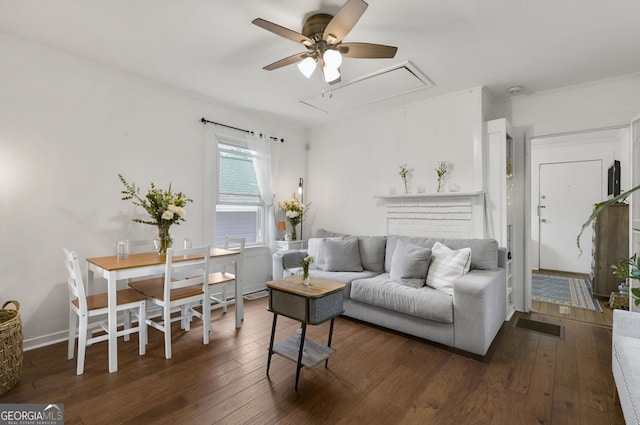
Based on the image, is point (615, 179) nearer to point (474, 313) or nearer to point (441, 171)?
point (441, 171)

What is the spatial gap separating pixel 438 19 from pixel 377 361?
2.72 metres

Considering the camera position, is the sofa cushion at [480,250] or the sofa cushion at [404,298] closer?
the sofa cushion at [404,298]

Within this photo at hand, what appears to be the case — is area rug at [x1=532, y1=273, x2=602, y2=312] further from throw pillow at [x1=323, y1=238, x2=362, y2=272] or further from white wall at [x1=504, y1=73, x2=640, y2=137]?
throw pillow at [x1=323, y1=238, x2=362, y2=272]

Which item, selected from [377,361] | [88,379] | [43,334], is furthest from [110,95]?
[377,361]

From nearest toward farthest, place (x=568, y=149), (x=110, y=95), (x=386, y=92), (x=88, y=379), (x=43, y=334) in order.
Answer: (x=88, y=379) < (x=43, y=334) < (x=110, y=95) < (x=386, y=92) < (x=568, y=149)

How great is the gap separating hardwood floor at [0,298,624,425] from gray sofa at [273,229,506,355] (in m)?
0.21

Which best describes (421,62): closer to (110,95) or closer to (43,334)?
(110,95)

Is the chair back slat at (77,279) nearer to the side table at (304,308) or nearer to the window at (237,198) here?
the side table at (304,308)

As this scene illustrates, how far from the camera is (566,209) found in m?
5.92

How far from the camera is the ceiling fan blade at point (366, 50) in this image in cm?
219

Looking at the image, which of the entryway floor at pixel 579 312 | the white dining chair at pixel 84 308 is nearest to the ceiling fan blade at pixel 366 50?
the white dining chair at pixel 84 308

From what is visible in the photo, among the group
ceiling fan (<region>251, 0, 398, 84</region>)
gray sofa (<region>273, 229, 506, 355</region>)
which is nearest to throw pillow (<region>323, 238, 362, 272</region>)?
gray sofa (<region>273, 229, 506, 355</region>)

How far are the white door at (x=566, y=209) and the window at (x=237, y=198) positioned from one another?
5.62 m

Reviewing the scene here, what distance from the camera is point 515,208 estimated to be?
379 centimetres
